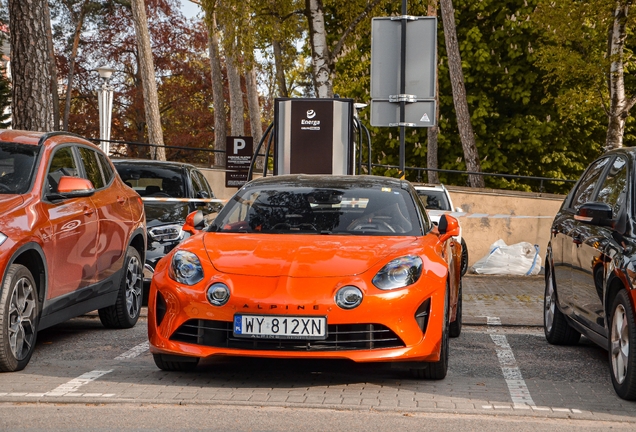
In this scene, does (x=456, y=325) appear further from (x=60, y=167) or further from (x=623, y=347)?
(x=60, y=167)

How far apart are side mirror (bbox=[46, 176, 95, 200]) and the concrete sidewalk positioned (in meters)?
4.20

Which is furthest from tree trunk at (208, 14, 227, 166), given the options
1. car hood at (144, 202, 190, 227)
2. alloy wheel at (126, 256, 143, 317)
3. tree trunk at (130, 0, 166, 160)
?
alloy wheel at (126, 256, 143, 317)

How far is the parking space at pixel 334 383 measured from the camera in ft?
20.7

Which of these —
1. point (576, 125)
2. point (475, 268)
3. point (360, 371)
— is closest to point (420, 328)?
point (360, 371)

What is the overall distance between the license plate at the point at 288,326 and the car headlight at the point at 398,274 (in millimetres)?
468

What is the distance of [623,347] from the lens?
22.0 ft

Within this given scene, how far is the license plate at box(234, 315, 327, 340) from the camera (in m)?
6.57

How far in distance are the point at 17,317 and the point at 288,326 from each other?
2005 millimetres

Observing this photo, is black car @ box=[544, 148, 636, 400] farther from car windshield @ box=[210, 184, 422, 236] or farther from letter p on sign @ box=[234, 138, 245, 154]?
letter p on sign @ box=[234, 138, 245, 154]

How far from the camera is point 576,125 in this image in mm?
33562

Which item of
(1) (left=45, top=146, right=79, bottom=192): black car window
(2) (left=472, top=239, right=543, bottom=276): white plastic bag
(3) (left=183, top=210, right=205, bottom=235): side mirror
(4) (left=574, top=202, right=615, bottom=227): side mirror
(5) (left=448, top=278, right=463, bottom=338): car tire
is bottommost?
(2) (left=472, top=239, right=543, bottom=276): white plastic bag

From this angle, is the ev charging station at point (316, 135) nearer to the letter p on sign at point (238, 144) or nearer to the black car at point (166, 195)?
the black car at point (166, 195)

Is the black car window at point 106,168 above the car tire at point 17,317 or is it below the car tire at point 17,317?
above

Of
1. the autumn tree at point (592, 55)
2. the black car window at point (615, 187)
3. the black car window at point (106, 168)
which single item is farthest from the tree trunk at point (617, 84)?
the black car window at point (106, 168)
